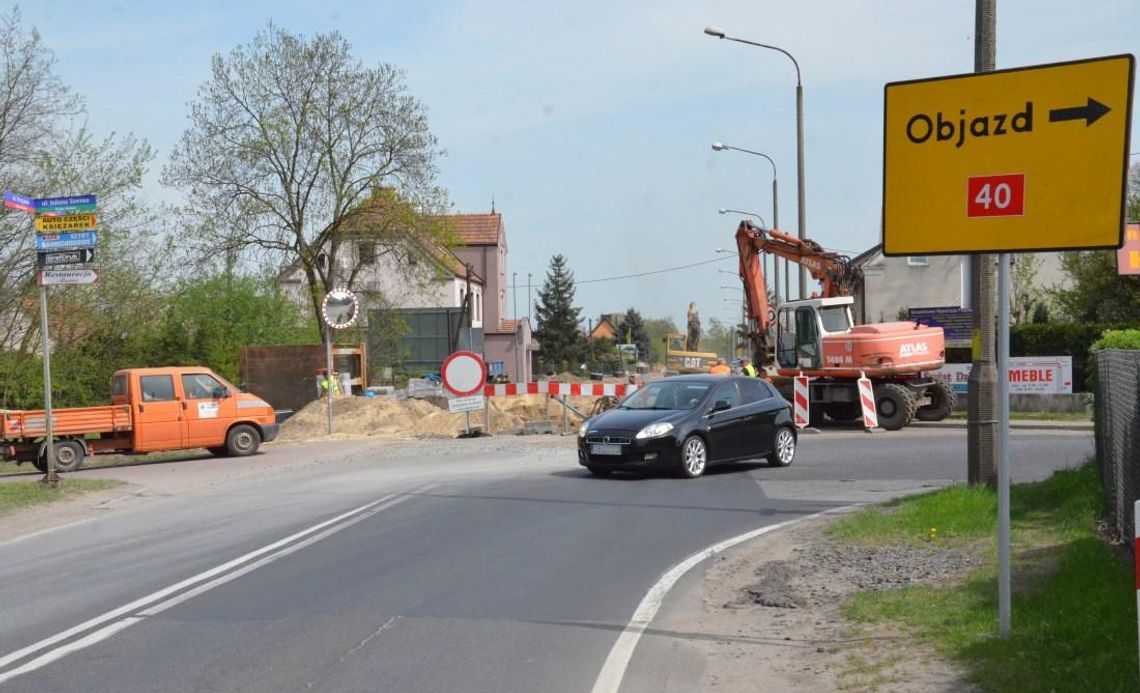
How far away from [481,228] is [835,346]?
61454 millimetres

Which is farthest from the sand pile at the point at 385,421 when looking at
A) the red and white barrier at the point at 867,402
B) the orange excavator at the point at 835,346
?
the red and white barrier at the point at 867,402

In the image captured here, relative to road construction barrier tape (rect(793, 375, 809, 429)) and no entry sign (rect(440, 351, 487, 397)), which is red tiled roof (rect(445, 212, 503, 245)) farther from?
no entry sign (rect(440, 351, 487, 397))

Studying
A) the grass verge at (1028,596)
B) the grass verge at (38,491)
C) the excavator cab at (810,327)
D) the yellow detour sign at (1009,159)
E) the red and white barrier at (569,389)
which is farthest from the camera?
the excavator cab at (810,327)

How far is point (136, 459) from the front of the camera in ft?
88.7

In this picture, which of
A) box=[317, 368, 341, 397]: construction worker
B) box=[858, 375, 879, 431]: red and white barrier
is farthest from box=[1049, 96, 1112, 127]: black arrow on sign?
box=[317, 368, 341, 397]: construction worker

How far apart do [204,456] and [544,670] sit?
20.4 meters

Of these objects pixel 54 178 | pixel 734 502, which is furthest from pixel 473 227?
pixel 734 502

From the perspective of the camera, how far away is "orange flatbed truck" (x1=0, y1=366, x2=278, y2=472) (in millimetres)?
22609

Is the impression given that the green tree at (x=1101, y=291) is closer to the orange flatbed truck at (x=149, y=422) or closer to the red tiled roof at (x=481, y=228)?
the orange flatbed truck at (x=149, y=422)

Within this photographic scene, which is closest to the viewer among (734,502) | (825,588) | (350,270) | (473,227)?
(825,588)

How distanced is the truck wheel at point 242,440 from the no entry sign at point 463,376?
407 cm

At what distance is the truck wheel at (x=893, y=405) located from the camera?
91.4 feet

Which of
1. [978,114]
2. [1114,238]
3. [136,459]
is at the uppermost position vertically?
[978,114]

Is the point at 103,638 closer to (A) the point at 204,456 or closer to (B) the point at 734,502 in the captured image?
(B) the point at 734,502
